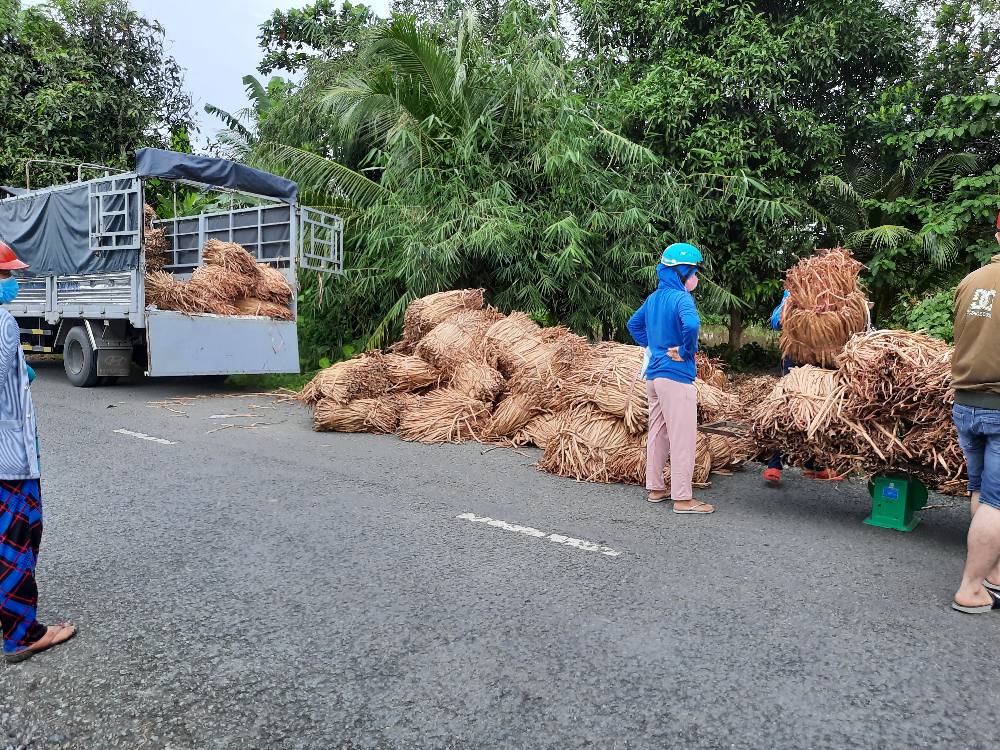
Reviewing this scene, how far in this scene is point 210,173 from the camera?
10.2 metres

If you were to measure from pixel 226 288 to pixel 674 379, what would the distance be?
7391 mm

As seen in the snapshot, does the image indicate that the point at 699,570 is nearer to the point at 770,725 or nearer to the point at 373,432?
the point at 770,725

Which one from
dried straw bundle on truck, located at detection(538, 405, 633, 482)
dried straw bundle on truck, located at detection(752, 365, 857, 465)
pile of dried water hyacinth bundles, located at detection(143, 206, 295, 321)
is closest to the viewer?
dried straw bundle on truck, located at detection(752, 365, 857, 465)

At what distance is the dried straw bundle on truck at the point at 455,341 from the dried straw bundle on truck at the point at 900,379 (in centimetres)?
453

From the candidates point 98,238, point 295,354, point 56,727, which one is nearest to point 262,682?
point 56,727

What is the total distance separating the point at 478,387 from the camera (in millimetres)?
8125

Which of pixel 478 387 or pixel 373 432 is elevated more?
pixel 478 387

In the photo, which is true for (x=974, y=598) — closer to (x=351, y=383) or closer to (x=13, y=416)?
(x=13, y=416)

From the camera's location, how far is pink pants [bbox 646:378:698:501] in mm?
5223

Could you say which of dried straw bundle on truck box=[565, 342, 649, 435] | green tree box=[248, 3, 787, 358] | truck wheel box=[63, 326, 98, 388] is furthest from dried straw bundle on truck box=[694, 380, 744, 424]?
truck wheel box=[63, 326, 98, 388]

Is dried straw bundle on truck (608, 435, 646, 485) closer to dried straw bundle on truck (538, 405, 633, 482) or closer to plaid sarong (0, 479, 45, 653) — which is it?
dried straw bundle on truck (538, 405, 633, 482)

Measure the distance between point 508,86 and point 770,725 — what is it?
1102cm

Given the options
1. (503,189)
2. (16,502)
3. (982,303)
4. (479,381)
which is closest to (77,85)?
(503,189)

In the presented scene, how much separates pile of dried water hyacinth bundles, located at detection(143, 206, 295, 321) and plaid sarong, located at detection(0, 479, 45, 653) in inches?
288
